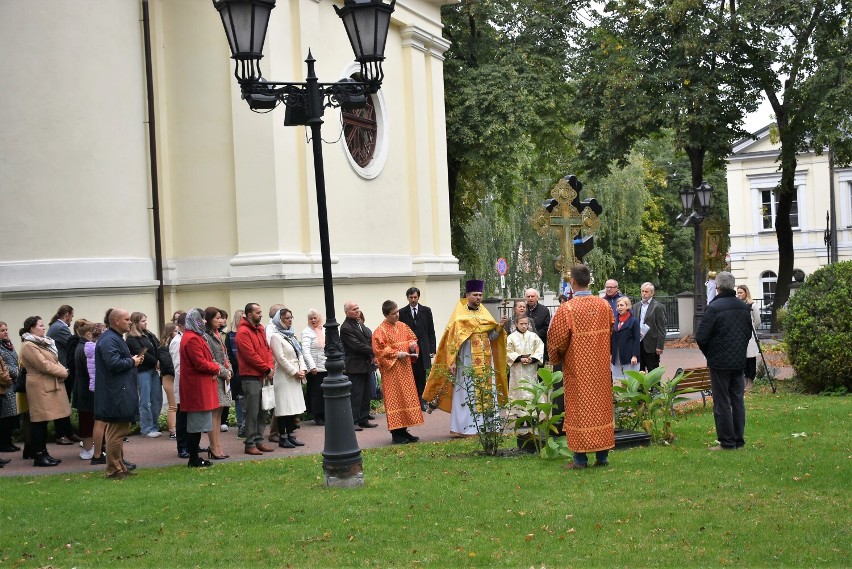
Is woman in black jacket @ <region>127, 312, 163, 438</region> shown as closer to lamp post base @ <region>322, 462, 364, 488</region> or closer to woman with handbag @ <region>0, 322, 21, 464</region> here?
woman with handbag @ <region>0, 322, 21, 464</region>

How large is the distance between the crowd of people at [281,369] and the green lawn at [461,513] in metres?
0.72

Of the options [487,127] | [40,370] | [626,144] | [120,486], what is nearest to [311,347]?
[40,370]

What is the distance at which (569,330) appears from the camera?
34.4 ft

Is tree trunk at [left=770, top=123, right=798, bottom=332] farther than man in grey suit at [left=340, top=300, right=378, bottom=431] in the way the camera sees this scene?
Yes

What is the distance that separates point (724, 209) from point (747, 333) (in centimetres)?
5922

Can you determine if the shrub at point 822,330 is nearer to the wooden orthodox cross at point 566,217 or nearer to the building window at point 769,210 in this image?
the wooden orthodox cross at point 566,217

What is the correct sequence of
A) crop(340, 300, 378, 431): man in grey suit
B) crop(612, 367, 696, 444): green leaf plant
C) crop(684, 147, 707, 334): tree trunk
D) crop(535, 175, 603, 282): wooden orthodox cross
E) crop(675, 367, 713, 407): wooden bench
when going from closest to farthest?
crop(612, 367, 696, 444): green leaf plant
crop(675, 367, 713, 407): wooden bench
crop(340, 300, 378, 431): man in grey suit
crop(535, 175, 603, 282): wooden orthodox cross
crop(684, 147, 707, 334): tree trunk

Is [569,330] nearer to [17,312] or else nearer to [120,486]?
[120,486]

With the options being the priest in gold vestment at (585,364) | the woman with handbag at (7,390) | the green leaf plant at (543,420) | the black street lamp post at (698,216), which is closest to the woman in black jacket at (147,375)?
the woman with handbag at (7,390)

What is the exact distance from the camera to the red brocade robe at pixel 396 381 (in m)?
13.5

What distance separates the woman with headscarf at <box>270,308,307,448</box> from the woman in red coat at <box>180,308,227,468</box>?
1553 mm

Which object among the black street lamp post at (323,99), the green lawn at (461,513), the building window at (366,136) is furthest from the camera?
the building window at (366,136)

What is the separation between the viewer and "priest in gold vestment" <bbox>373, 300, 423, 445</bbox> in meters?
13.5

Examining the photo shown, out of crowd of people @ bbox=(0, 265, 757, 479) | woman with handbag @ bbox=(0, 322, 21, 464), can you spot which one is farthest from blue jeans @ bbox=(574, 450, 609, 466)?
woman with handbag @ bbox=(0, 322, 21, 464)
